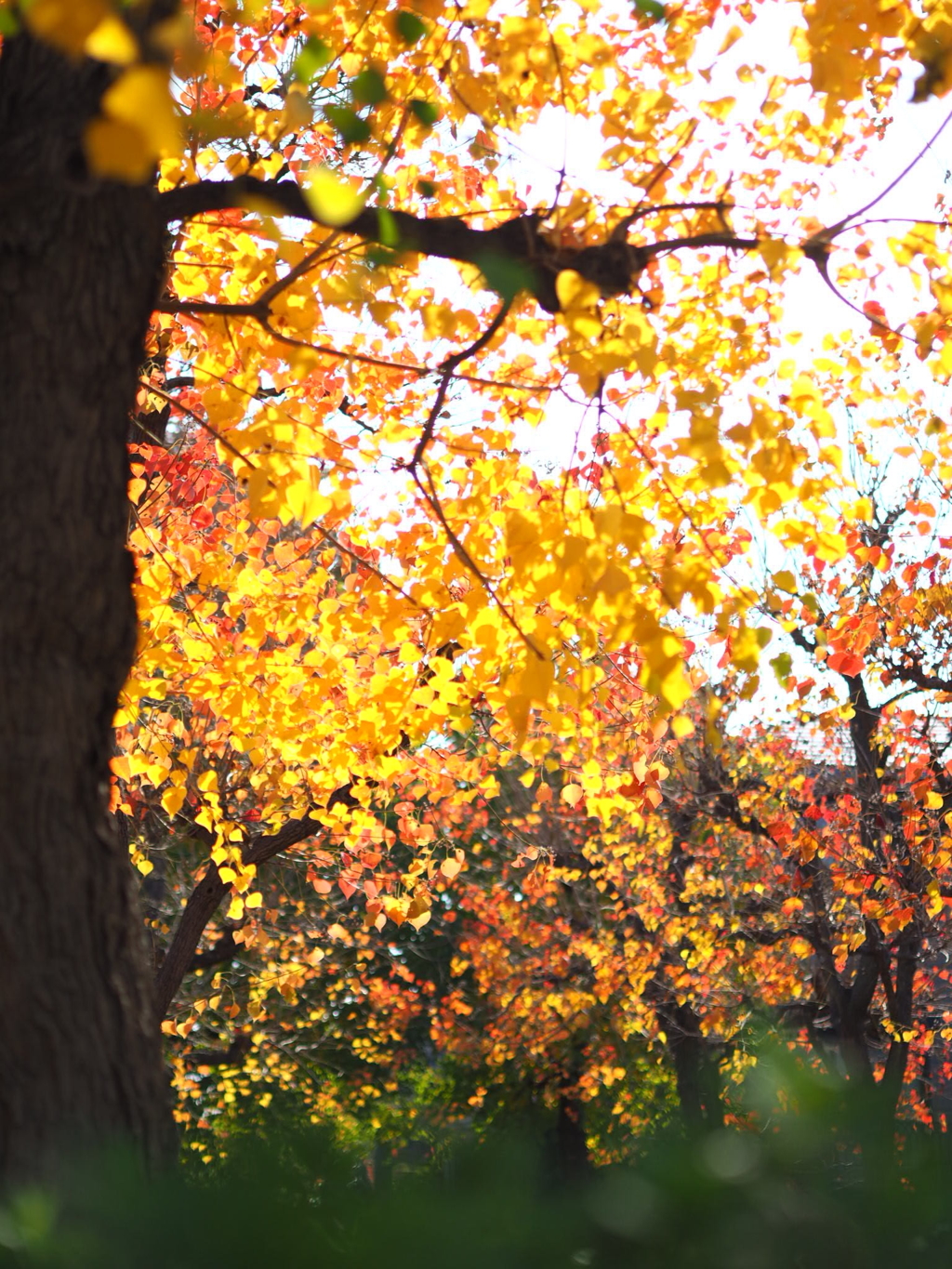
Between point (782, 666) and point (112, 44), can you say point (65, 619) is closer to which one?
point (112, 44)

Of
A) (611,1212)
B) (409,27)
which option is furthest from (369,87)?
(611,1212)

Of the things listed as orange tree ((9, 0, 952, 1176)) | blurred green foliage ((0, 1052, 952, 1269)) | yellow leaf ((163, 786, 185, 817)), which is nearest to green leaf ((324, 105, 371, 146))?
orange tree ((9, 0, 952, 1176))

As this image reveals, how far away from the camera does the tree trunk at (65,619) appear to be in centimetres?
255

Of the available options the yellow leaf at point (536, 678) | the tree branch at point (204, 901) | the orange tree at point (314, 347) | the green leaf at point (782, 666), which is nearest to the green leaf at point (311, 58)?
the orange tree at point (314, 347)

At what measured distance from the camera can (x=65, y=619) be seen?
278cm

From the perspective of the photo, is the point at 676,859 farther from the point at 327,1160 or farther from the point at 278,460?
the point at 327,1160

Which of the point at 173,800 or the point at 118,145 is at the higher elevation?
the point at 173,800

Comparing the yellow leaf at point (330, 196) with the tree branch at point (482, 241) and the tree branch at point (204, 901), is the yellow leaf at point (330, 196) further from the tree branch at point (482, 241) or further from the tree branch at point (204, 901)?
the tree branch at point (204, 901)

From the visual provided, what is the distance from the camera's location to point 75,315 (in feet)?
9.48

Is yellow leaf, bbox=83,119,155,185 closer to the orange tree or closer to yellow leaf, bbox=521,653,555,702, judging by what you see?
the orange tree

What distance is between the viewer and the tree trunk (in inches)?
101

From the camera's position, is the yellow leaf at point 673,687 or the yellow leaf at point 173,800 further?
the yellow leaf at point 173,800

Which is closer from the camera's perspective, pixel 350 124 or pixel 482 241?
pixel 350 124

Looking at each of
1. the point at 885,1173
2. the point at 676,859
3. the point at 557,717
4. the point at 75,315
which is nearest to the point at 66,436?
the point at 75,315
